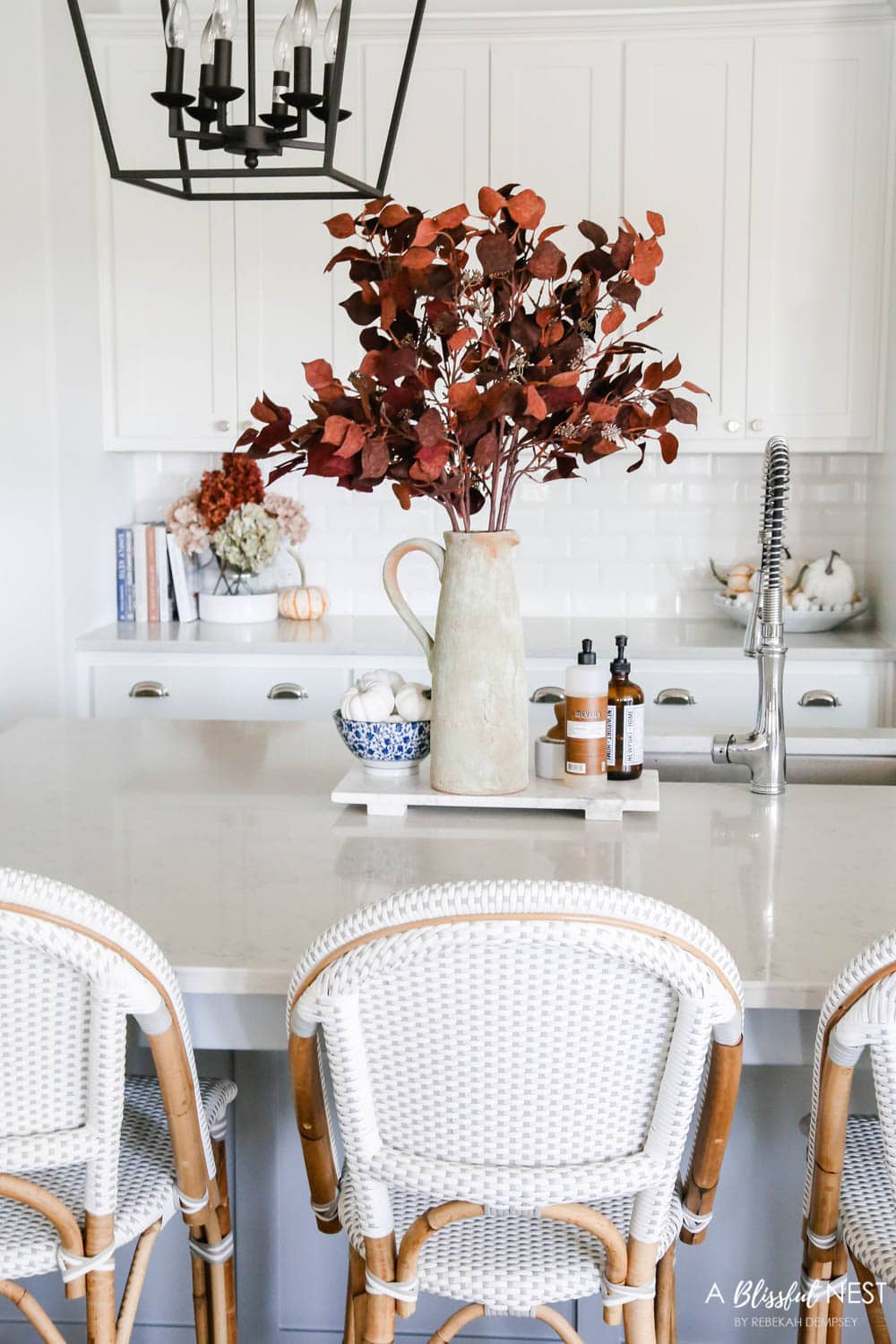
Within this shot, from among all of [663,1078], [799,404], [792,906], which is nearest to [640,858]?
[792,906]

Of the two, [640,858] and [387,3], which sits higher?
[387,3]

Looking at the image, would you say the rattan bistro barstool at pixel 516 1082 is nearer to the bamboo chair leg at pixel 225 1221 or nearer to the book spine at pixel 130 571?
the bamboo chair leg at pixel 225 1221

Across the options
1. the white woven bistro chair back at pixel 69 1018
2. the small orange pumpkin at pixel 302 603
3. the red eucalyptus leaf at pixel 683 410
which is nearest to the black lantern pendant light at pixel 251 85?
the red eucalyptus leaf at pixel 683 410

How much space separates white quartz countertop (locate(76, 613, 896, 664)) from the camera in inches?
143

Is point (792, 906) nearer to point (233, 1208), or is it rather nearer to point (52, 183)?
point (233, 1208)

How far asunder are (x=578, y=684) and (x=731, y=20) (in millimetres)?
2499

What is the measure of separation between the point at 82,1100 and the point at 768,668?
124cm

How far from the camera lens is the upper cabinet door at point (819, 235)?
142 inches

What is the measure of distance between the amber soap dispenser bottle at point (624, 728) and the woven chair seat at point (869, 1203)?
63cm

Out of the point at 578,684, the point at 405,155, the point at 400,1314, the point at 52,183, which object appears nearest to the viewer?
the point at 400,1314

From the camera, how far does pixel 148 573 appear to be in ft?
13.1

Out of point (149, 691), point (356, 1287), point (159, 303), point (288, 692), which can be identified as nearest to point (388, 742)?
point (356, 1287)

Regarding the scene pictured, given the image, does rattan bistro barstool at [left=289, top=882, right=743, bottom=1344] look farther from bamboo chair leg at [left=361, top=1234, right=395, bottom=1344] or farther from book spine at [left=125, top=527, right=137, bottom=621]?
book spine at [left=125, top=527, right=137, bottom=621]

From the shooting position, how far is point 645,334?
3.81 metres
